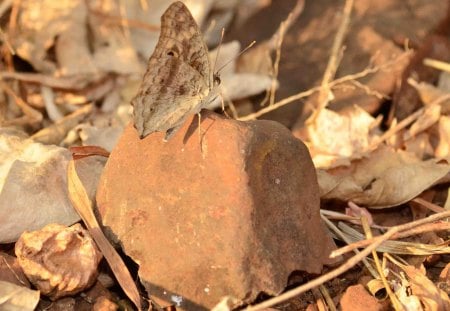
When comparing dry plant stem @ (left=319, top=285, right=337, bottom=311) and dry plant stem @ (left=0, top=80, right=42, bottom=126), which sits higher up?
dry plant stem @ (left=0, top=80, right=42, bottom=126)

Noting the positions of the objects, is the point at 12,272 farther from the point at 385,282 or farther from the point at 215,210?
the point at 385,282

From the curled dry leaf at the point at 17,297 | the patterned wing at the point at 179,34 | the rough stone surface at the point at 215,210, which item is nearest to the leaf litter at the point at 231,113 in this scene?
the curled dry leaf at the point at 17,297

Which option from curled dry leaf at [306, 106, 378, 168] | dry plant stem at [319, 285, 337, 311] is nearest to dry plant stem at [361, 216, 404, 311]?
dry plant stem at [319, 285, 337, 311]

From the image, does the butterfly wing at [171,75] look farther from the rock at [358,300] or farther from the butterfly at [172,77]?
the rock at [358,300]

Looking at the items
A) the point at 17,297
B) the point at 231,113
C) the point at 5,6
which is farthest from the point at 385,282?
the point at 5,6

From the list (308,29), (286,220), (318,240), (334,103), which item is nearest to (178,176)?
(286,220)

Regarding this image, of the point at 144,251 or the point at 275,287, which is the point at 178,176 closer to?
the point at 144,251

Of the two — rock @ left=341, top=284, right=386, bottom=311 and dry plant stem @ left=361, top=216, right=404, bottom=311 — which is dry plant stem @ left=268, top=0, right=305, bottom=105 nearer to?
dry plant stem @ left=361, top=216, right=404, bottom=311
